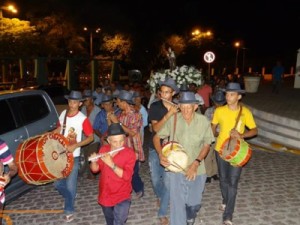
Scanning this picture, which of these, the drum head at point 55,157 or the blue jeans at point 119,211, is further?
the drum head at point 55,157

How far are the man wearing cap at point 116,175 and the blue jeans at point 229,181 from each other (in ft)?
5.35

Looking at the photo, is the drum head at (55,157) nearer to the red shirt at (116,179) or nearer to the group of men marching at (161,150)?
the group of men marching at (161,150)

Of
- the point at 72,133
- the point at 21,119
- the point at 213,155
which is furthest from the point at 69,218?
the point at 213,155

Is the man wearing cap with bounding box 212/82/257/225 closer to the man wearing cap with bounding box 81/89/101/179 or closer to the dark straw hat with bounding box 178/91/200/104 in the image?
the dark straw hat with bounding box 178/91/200/104

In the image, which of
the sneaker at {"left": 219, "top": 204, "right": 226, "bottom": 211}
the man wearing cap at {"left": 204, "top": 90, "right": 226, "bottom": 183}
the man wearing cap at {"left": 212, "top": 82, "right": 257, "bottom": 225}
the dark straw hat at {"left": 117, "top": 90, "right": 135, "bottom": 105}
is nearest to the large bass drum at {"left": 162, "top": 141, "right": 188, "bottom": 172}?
the man wearing cap at {"left": 212, "top": 82, "right": 257, "bottom": 225}

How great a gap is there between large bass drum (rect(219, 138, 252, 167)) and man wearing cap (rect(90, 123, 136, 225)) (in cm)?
147

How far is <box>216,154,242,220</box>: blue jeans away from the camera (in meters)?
5.33

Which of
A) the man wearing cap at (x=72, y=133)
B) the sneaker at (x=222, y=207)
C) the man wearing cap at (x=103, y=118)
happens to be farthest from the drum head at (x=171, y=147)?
the man wearing cap at (x=103, y=118)

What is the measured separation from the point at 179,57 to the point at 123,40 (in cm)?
922

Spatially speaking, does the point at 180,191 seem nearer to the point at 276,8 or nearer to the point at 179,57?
the point at 179,57

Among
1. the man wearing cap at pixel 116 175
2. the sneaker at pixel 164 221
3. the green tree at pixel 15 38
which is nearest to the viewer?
the man wearing cap at pixel 116 175

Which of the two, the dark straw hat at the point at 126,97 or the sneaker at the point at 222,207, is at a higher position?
the dark straw hat at the point at 126,97

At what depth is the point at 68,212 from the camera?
582 centimetres

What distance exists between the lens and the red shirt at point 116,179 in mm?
4305
